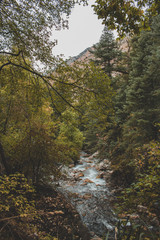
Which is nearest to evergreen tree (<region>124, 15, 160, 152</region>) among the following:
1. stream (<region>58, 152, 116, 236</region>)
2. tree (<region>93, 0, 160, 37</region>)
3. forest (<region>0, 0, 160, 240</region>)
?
forest (<region>0, 0, 160, 240</region>)

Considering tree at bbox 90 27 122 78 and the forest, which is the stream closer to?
the forest

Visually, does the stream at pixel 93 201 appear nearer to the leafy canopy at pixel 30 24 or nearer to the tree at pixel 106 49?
the leafy canopy at pixel 30 24

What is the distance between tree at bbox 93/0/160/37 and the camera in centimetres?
216

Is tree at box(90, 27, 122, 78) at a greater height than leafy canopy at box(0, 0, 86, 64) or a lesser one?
greater

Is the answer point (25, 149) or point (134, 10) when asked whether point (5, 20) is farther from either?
point (25, 149)

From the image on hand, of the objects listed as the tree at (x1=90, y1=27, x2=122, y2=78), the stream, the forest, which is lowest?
the stream

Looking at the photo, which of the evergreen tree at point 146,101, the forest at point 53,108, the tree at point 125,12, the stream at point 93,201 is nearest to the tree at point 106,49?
the evergreen tree at point 146,101

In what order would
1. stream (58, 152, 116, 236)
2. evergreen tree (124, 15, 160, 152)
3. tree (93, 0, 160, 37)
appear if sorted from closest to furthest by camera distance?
1. tree (93, 0, 160, 37)
2. stream (58, 152, 116, 236)
3. evergreen tree (124, 15, 160, 152)

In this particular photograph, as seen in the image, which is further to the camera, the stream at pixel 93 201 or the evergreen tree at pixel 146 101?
the evergreen tree at pixel 146 101

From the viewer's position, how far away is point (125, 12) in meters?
2.22

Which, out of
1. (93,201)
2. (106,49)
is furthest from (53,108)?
(106,49)

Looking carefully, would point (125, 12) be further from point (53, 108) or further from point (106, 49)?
point (106, 49)

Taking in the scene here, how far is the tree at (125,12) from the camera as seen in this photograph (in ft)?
7.09

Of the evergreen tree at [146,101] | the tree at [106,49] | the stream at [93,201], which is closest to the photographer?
the stream at [93,201]
